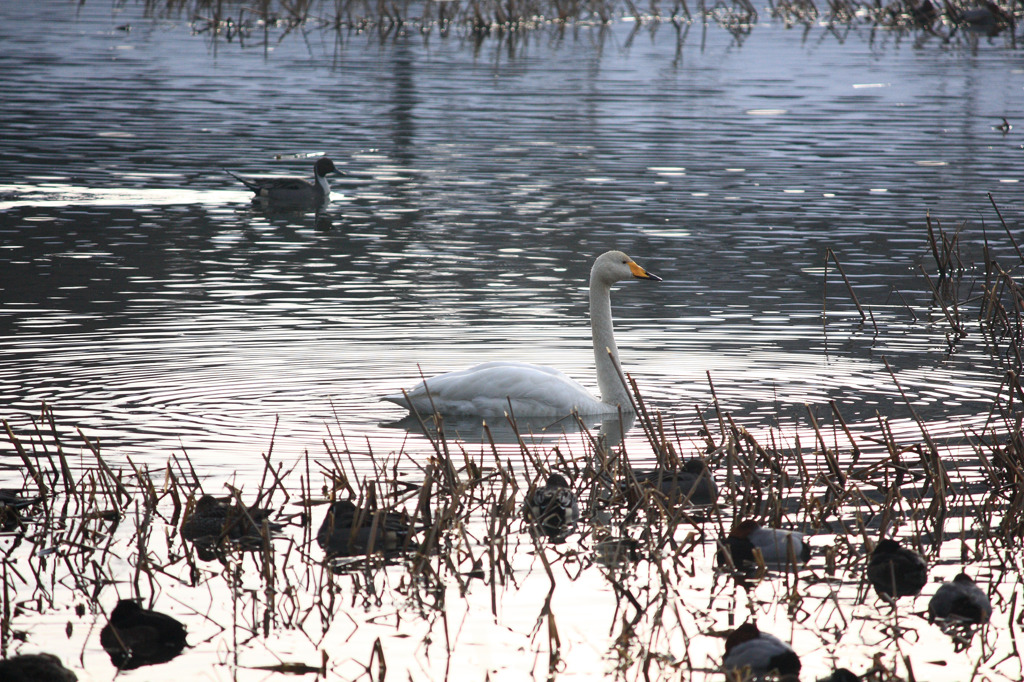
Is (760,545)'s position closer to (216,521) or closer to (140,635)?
(216,521)

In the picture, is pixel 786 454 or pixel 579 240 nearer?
pixel 786 454

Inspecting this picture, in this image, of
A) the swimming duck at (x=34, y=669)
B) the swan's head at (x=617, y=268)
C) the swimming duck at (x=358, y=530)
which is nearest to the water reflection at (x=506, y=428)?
the swan's head at (x=617, y=268)

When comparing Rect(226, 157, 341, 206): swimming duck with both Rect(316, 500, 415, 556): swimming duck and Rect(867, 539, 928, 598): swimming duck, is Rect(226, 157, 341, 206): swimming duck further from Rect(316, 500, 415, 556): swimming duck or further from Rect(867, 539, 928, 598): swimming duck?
Rect(867, 539, 928, 598): swimming duck

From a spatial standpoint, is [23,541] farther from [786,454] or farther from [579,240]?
[579,240]

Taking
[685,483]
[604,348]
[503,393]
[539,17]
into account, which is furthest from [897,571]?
[539,17]

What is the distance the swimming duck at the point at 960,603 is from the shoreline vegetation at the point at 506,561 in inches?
2.4

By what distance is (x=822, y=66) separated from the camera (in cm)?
3438

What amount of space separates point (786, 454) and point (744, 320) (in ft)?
12.1

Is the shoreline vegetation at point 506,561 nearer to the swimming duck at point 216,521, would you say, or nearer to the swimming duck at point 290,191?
the swimming duck at point 216,521

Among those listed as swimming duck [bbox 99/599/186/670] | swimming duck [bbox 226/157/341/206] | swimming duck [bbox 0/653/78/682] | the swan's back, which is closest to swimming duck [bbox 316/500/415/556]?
A: swimming duck [bbox 99/599/186/670]

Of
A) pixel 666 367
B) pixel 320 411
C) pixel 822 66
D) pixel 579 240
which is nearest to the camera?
pixel 320 411

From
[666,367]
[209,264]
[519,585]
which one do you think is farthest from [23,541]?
[209,264]

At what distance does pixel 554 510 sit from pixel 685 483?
64cm

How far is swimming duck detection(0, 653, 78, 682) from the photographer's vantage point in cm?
452
